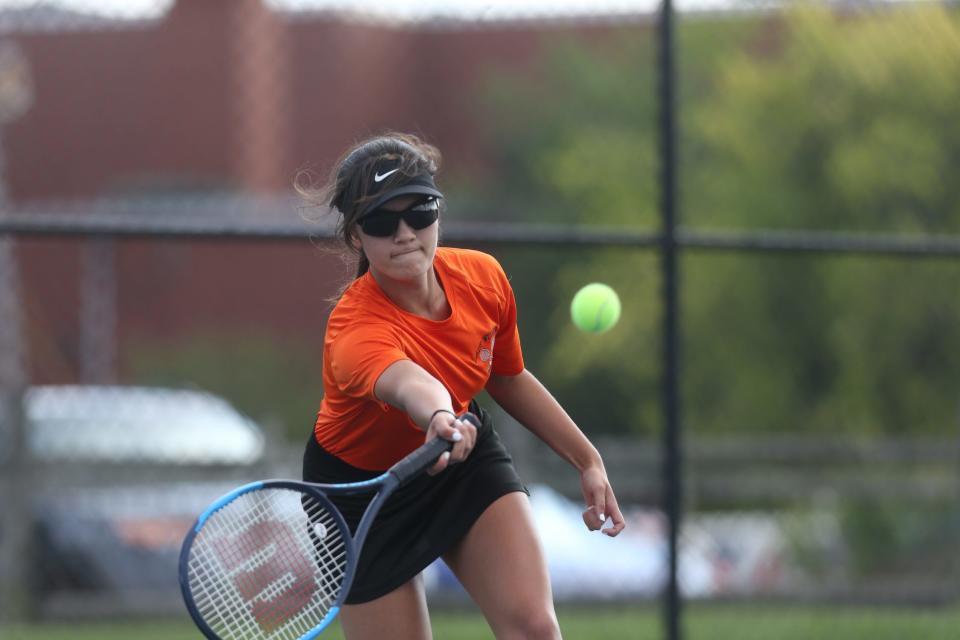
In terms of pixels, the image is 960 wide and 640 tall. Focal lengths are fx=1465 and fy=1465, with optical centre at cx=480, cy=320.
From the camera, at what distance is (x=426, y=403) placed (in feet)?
9.78

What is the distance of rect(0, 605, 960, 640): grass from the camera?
20.8 ft

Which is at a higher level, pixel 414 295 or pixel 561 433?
pixel 414 295

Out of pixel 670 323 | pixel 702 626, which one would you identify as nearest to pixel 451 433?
pixel 670 323

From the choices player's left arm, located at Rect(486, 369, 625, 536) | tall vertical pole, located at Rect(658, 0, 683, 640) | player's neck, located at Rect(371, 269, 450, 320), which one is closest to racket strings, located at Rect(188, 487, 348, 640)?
player's neck, located at Rect(371, 269, 450, 320)

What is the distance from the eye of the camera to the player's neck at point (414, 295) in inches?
135

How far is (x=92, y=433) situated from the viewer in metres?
8.39

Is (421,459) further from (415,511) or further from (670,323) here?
(670,323)

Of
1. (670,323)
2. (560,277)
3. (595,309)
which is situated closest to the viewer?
(595,309)

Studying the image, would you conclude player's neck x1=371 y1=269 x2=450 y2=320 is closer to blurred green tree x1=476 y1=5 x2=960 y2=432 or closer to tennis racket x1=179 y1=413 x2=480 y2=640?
tennis racket x1=179 y1=413 x2=480 y2=640

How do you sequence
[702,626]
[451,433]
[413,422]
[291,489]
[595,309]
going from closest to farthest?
[451,433] < [291,489] < [413,422] < [595,309] < [702,626]

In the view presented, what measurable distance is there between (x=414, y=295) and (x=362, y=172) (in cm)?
32

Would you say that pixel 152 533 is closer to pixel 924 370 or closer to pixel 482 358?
pixel 482 358

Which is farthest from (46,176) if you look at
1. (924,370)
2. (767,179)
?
(924,370)

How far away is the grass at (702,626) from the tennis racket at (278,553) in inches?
109
